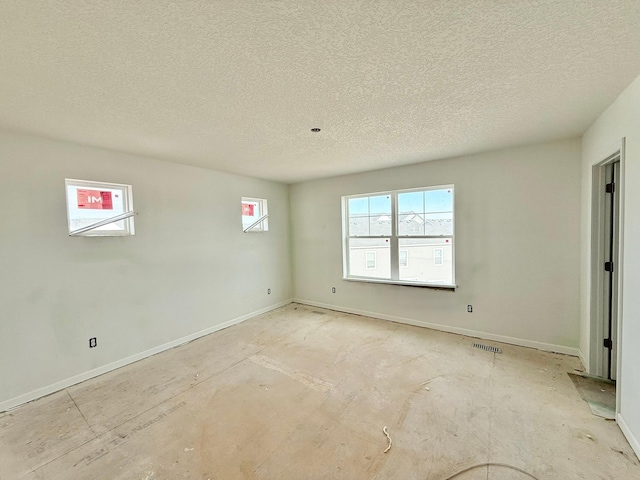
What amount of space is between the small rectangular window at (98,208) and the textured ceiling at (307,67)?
21.0 inches

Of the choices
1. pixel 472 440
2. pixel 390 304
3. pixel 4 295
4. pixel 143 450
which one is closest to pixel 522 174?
pixel 390 304

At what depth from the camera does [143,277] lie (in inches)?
128

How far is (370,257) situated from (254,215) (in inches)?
88.9

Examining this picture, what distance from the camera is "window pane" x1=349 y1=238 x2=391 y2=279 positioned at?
4406 millimetres

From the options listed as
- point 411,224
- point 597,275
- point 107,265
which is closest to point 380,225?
point 411,224

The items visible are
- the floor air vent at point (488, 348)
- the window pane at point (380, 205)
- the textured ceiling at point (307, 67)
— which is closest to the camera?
the textured ceiling at point (307, 67)

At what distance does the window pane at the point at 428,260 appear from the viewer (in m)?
3.82

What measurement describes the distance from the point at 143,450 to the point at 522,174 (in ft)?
15.0

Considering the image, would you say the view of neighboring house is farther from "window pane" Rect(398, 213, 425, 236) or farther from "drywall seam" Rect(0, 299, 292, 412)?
"drywall seam" Rect(0, 299, 292, 412)

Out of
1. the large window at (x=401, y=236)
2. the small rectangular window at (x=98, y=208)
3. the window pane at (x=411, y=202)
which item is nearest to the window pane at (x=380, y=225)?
the large window at (x=401, y=236)

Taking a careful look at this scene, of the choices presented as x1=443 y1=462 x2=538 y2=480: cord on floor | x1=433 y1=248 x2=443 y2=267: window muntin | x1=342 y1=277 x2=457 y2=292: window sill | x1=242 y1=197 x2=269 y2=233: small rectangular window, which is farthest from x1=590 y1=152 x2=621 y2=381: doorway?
x1=242 y1=197 x2=269 y2=233: small rectangular window

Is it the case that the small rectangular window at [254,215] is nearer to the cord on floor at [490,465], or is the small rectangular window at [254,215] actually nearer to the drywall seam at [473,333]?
the drywall seam at [473,333]

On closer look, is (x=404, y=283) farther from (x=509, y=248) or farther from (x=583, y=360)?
(x=583, y=360)

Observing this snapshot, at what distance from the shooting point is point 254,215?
190 inches
